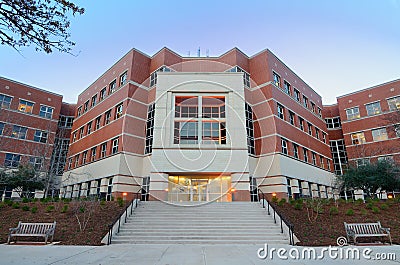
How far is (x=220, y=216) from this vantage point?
13.3 meters

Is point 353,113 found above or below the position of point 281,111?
above

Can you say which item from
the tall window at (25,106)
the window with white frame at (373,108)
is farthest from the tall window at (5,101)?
the window with white frame at (373,108)

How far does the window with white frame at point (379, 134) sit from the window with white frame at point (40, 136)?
41.4 m

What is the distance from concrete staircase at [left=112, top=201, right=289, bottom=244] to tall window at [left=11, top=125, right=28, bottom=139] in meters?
24.1

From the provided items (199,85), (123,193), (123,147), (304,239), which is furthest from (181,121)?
(304,239)

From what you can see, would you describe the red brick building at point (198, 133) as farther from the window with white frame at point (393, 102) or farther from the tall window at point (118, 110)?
the window with white frame at point (393, 102)

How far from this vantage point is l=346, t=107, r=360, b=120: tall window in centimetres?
3288

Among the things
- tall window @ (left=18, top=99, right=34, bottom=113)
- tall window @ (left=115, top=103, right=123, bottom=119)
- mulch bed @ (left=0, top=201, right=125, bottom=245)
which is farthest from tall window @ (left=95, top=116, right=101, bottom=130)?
mulch bed @ (left=0, top=201, right=125, bottom=245)

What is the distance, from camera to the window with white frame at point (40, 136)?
31.3 m

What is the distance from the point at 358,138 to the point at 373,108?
13.7 feet

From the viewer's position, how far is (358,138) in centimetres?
3212

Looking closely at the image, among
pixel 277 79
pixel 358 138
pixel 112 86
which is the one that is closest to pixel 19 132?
pixel 112 86

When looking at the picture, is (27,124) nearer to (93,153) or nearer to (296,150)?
(93,153)

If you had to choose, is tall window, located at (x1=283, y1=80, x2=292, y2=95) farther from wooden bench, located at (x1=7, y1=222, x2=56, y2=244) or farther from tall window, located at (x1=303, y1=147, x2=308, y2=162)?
wooden bench, located at (x1=7, y1=222, x2=56, y2=244)
